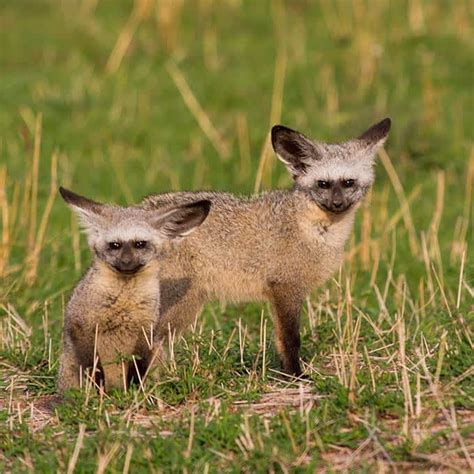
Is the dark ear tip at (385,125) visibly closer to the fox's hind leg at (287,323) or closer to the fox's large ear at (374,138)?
the fox's large ear at (374,138)

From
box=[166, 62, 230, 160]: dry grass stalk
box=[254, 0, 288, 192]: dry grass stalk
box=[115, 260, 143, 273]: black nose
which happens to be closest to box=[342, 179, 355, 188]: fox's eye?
box=[115, 260, 143, 273]: black nose

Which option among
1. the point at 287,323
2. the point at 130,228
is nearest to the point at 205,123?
the point at 287,323

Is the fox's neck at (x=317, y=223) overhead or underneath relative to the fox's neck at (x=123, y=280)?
overhead

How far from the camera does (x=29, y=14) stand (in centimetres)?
1870

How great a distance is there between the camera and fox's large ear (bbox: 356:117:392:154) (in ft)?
25.2

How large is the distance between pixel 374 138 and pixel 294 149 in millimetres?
530

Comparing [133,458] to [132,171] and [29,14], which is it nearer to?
[132,171]

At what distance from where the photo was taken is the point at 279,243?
7438mm

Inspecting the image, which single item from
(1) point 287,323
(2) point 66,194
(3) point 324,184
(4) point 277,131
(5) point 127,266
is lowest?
(1) point 287,323

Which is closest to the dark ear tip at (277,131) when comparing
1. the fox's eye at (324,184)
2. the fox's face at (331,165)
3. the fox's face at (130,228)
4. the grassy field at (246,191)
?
the fox's face at (331,165)

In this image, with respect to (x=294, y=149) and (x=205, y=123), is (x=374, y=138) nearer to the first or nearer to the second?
(x=294, y=149)

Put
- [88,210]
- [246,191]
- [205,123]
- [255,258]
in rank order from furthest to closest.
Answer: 1. [205,123]
2. [246,191]
3. [255,258]
4. [88,210]

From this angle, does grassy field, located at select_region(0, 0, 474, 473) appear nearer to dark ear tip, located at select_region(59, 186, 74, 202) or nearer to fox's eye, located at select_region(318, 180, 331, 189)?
fox's eye, located at select_region(318, 180, 331, 189)

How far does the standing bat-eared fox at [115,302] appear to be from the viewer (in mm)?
6625
